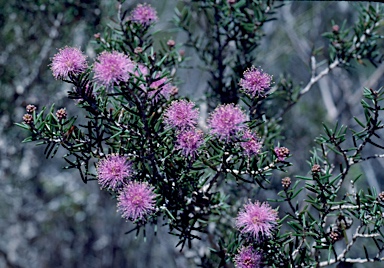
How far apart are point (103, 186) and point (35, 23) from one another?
3.09 metres

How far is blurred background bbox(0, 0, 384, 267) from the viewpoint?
3.86m

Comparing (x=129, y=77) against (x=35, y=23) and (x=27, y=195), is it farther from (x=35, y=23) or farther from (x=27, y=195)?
(x=27, y=195)

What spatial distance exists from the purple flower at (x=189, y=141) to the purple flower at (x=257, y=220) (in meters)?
0.31

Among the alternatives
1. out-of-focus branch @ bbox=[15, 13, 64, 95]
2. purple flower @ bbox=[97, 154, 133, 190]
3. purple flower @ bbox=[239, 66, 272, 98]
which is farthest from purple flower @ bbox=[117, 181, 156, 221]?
out-of-focus branch @ bbox=[15, 13, 64, 95]

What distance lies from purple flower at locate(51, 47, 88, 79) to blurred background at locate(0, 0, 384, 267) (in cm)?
62

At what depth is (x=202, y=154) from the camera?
182 centimetres

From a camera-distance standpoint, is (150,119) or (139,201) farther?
(150,119)

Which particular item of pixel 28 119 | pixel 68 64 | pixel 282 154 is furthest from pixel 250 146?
Result: pixel 28 119

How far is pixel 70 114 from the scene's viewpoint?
5.43 meters

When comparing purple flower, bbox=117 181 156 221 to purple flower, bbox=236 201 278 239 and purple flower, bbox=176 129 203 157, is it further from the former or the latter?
purple flower, bbox=236 201 278 239

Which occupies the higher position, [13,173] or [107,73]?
[13,173]

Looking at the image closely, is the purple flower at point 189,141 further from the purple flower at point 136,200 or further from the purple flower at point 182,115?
the purple flower at point 136,200

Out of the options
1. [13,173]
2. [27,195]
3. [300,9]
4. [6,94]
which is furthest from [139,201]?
[300,9]

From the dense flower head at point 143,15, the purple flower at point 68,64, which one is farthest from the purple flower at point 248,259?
the dense flower head at point 143,15
